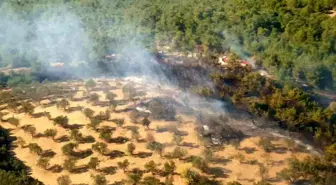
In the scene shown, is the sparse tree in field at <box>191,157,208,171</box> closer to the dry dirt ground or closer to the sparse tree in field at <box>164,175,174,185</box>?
the dry dirt ground

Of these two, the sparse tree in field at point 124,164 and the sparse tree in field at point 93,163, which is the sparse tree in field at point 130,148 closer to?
the sparse tree in field at point 124,164

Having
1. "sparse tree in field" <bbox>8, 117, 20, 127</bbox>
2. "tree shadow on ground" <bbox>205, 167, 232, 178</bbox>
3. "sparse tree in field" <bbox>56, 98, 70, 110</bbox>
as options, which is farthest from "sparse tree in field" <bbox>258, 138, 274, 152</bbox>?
"sparse tree in field" <bbox>8, 117, 20, 127</bbox>

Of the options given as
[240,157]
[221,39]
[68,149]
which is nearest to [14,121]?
[68,149]

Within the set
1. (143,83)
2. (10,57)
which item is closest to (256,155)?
(143,83)

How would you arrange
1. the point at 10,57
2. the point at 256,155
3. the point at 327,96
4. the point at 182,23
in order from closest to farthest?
the point at 256,155, the point at 327,96, the point at 10,57, the point at 182,23

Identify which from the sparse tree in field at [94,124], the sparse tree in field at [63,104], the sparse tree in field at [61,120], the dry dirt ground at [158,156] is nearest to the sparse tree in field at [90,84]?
the sparse tree in field at [63,104]

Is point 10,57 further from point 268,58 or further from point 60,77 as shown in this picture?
point 268,58

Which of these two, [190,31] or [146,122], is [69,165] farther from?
[190,31]
